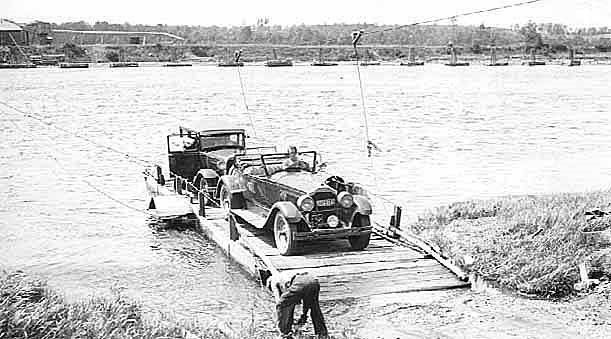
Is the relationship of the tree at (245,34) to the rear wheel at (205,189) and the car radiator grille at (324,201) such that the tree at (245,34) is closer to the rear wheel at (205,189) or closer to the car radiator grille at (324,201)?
the rear wheel at (205,189)

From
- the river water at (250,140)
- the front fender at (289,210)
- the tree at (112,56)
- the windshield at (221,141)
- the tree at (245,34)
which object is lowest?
the river water at (250,140)

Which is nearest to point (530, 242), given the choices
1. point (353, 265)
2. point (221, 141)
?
point (353, 265)

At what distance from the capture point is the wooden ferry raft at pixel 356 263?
486 inches

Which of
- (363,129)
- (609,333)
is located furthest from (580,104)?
(609,333)

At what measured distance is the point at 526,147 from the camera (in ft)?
120

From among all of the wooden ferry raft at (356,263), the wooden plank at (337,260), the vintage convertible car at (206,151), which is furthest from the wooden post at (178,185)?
the wooden plank at (337,260)

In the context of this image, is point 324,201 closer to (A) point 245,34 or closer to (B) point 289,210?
(B) point 289,210

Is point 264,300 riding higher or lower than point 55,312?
lower

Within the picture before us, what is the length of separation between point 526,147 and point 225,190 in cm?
2276

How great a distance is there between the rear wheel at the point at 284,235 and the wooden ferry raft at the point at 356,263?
0.15 meters

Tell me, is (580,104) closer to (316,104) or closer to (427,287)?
(316,104)

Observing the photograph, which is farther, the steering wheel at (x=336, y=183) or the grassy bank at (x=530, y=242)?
the steering wheel at (x=336, y=183)

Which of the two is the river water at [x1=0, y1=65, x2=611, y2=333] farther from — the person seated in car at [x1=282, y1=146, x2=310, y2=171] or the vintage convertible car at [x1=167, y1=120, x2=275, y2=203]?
the person seated in car at [x1=282, y1=146, x2=310, y2=171]

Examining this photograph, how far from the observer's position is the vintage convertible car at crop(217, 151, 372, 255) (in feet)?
43.8
